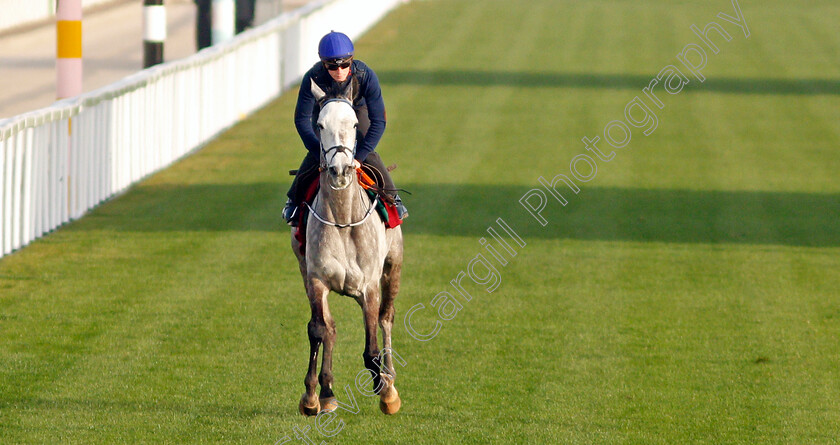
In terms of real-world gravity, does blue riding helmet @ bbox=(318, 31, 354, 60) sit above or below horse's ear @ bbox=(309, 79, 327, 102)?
above

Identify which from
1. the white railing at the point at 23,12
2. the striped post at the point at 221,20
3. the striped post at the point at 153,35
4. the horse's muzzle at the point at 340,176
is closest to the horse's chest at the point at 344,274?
the horse's muzzle at the point at 340,176

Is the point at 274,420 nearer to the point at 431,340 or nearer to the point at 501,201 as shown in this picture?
the point at 431,340

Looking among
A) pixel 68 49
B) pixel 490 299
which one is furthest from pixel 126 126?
pixel 490 299

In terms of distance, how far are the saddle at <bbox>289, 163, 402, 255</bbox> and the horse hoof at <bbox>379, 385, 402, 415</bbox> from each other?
1.15 metres

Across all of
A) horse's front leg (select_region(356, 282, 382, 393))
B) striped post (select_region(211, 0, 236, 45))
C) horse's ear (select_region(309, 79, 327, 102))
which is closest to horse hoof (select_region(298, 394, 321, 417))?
horse's front leg (select_region(356, 282, 382, 393))

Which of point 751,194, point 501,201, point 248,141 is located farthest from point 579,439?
point 248,141

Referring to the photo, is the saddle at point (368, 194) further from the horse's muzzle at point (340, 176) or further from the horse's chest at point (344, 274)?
the horse's muzzle at point (340, 176)

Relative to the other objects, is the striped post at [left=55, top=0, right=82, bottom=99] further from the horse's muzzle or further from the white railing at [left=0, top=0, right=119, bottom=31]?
the white railing at [left=0, top=0, right=119, bottom=31]

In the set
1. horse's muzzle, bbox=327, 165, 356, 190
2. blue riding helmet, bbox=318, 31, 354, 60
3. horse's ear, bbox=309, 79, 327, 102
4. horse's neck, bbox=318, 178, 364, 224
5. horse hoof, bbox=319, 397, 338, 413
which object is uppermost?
blue riding helmet, bbox=318, 31, 354, 60

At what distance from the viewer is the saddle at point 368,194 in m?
8.44

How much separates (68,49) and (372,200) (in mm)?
9137

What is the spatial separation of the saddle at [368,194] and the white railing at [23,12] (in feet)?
115

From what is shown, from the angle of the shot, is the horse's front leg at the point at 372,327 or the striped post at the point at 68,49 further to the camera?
the striped post at the point at 68,49

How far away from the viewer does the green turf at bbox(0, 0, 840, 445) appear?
8.44 metres
